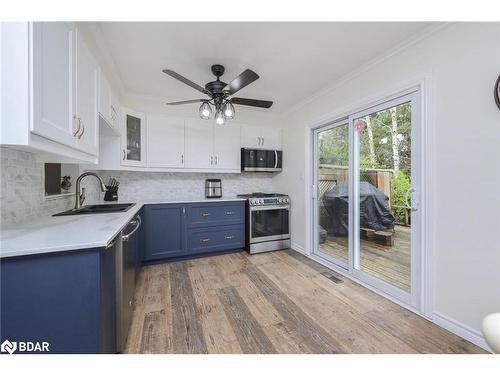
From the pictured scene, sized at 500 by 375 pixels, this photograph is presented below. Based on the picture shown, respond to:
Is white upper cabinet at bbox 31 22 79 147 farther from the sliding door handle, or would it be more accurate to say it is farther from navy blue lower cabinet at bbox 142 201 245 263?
the sliding door handle

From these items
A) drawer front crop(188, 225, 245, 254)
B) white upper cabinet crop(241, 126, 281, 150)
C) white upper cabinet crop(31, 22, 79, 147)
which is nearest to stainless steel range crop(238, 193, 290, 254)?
drawer front crop(188, 225, 245, 254)

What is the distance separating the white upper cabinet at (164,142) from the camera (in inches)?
119

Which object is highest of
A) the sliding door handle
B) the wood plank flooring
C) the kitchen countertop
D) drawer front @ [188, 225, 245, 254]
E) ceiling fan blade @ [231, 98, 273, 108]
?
ceiling fan blade @ [231, 98, 273, 108]

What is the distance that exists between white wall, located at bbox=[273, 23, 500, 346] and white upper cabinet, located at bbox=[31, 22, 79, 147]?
8.19 feet

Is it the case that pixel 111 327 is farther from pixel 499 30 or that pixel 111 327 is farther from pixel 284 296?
pixel 499 30

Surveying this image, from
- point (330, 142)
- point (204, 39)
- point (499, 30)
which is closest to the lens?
point (499, 30)

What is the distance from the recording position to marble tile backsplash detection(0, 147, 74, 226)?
1347mm

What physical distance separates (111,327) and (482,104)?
271cm

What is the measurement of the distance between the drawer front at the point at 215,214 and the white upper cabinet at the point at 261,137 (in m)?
1.07

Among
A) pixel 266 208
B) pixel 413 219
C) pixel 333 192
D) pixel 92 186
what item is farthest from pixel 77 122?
pixel 333 192

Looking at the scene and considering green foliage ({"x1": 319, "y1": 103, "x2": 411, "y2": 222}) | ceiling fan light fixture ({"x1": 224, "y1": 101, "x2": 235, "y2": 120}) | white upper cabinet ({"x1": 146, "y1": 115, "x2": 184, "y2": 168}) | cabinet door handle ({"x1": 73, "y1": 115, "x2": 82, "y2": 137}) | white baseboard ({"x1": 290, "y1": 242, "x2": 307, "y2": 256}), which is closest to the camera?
cabinet door handle ({"x1": 73, "y1": 115, "x2": 82, "y2": 137})

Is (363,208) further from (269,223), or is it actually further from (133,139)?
(133,139)

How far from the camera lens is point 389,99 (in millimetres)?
2033

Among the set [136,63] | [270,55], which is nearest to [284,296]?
[270,55]
